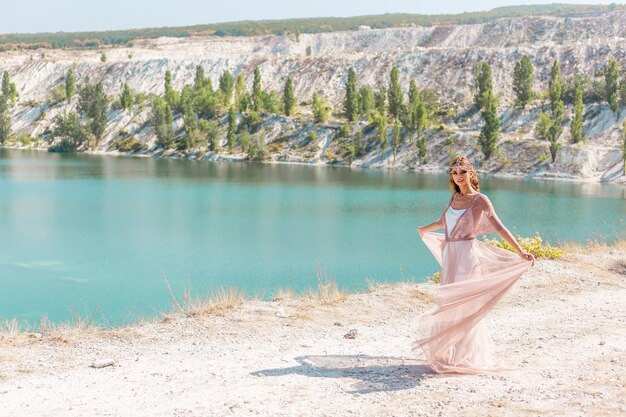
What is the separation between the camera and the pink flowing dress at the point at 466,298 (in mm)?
9164

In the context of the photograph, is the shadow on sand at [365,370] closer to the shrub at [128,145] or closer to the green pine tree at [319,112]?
the green pine tree at [319,112]

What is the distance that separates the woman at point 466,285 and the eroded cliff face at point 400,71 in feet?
218

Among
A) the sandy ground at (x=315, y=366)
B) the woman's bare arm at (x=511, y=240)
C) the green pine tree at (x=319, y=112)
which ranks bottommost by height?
the green pine tree at (x=319, y=112)

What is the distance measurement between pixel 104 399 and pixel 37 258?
72.9ft

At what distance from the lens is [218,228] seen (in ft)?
123

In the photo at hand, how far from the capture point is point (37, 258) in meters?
29.1

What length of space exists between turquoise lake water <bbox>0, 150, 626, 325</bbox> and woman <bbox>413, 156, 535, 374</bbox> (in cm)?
595

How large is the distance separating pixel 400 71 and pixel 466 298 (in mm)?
103774

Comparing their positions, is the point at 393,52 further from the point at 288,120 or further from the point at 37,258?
the point at 37,258

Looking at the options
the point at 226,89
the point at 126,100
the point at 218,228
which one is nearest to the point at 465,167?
the point at 218,228

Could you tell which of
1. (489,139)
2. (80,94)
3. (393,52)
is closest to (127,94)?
(80,94)

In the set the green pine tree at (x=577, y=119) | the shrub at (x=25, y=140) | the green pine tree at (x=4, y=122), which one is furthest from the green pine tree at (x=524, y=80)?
the green pine tree at (x=4, y=122)

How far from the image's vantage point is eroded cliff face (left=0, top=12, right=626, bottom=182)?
78.3 meters

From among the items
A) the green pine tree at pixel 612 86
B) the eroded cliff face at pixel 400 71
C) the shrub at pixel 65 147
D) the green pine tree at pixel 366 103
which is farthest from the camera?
the shrub at pixel 65 147
